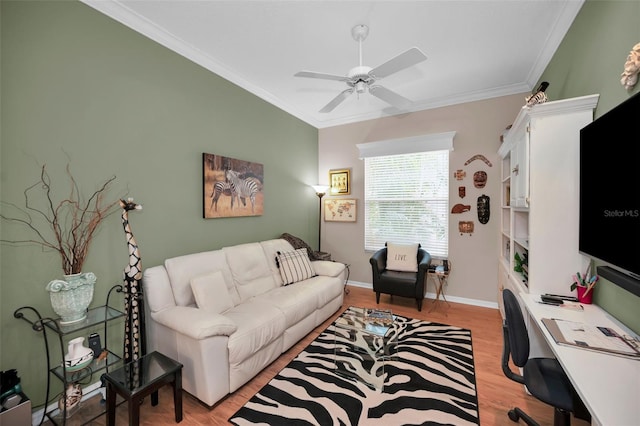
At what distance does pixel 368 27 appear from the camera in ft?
7.60

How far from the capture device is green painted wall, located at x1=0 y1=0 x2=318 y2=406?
1.68 m

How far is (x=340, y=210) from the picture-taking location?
15.8ft

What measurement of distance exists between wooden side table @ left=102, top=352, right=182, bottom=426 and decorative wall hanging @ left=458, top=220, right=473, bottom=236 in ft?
12.4

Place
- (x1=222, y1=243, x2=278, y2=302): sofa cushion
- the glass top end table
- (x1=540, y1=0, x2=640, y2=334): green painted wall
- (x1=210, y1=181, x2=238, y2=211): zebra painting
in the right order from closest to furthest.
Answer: (x1=540, y1=0, x2=640, y2=334): green painted wall → the glass top end table → (x1=222, y1=243, x2=278, y2=302): sofa cushion → (x1=210, y1=181, x2=238, y2=211): zebra painting

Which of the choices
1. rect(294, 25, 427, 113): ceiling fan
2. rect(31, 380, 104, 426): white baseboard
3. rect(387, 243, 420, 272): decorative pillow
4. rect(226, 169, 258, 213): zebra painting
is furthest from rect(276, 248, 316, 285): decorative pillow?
rect(294, 25, 427, 113): ceiling fan

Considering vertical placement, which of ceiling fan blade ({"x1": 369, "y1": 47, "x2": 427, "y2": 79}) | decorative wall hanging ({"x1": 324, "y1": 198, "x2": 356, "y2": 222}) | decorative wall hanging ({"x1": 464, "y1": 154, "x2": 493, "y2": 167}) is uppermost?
ceiling fan blade ({"x1": 369, "y1": 47, "x2": 427, "y2": 79})

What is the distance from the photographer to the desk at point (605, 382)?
920 mm

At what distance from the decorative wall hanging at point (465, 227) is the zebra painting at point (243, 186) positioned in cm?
300

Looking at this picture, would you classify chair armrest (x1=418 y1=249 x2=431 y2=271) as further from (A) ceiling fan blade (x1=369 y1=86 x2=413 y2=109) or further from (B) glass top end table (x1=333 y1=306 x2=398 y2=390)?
(A) ceiling fan blade (x1=369 y1=86 x2=413 y2=109)

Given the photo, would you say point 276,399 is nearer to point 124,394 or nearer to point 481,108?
point 124,394

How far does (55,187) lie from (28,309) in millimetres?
832

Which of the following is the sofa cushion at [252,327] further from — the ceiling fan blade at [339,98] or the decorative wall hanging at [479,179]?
the decorative wall hanging at [479,179]

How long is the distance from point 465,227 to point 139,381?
4013 millimetres

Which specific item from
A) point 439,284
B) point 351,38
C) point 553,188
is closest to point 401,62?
point 351,38
